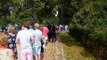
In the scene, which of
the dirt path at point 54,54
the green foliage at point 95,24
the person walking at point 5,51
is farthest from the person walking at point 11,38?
the dirt path at point 54,54

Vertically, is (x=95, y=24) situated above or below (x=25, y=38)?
below

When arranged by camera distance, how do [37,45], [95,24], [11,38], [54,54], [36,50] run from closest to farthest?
[11,38], [36,50], [37,45], [54,54], [95,24]

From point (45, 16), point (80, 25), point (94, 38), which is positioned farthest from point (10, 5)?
point (94, 38)

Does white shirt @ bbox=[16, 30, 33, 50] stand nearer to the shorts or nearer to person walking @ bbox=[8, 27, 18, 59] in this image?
person walking @ bbox=[8, 27, 18, 59]

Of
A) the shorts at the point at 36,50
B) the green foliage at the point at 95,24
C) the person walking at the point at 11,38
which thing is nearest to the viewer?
the person walking at the point at 11,38

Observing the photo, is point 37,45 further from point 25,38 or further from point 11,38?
point 11,38

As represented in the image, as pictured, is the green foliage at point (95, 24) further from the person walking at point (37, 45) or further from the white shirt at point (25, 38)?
the white shirt at point (25, 38)

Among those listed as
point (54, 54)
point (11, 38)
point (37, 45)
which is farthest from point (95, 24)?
point (11, 38)

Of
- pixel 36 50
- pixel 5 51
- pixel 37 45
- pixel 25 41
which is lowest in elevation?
pixel 36 50

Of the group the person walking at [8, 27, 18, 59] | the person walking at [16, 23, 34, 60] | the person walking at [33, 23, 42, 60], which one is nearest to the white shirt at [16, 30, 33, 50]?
the person walking at [16, 23, 34, 60]

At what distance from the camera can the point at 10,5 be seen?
5628 cm

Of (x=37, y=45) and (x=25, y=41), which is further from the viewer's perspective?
(x=37, y=45)

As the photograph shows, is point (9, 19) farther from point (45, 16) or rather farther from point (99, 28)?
point (99, 28)

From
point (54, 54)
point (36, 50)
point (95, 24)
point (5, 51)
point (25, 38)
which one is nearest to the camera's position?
point (5, 51)
